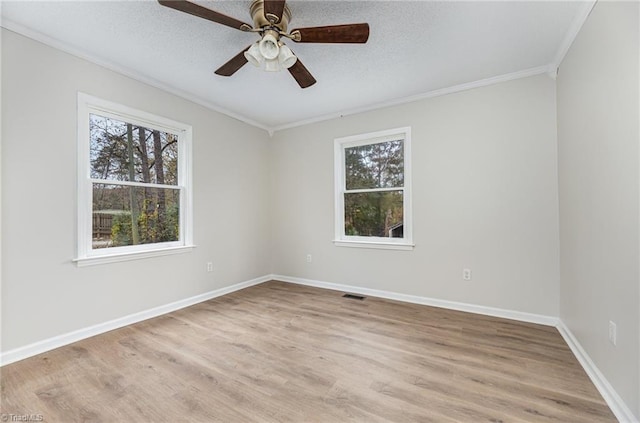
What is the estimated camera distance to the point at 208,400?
5.48 feet

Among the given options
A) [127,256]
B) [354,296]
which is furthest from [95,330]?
[354,296]

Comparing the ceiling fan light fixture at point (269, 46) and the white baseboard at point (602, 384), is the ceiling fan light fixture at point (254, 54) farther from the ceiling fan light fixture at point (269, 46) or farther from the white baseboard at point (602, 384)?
the white baseboard at point (602, 384)

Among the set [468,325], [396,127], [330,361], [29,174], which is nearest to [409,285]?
[468,325]

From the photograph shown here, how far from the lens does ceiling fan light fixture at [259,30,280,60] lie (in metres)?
1.85

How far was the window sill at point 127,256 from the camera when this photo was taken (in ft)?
8.14

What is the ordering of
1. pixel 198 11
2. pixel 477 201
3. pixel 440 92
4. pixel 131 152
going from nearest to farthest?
pixel 198 11 < pixel 131 152 < pixel 477 201 < pixel 440 92

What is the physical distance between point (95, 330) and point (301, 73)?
297 centimetres

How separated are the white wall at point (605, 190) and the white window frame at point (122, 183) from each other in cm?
377

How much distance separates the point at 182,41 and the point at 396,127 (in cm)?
251

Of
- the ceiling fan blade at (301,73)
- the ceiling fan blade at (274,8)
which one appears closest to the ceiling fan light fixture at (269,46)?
the ceiling fan blade at (274,8)

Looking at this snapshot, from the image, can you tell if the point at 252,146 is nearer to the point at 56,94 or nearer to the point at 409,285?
the point at 56,94

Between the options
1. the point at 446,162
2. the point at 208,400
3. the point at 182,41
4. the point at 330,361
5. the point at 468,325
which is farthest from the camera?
the point at 446,162

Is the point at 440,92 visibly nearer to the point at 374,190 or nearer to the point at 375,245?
the point at 374,190

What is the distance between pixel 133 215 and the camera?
2.94m
